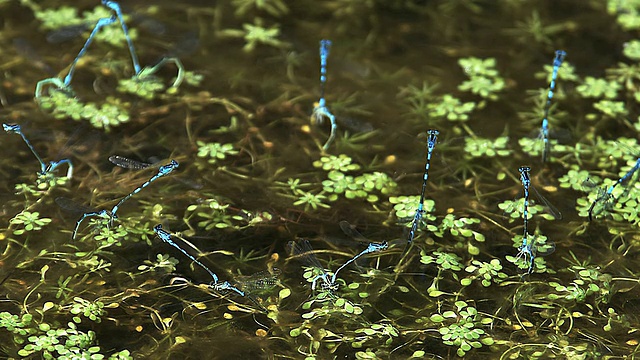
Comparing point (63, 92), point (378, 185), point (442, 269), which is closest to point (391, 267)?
→ point (442, 269)

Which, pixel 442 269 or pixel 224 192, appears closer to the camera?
pixel 442 269

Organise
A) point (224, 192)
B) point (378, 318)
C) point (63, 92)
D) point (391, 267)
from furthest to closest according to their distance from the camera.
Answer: point (63, 92)
point (224, 192)
point (391, 267)
point (378, 318)

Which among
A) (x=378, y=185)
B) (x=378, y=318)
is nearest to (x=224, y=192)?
(x=378, y=185)

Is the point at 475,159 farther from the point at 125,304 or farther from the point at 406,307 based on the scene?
the point at 125,304

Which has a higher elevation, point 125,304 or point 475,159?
point 475,159

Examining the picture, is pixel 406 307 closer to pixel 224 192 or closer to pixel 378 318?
pixel 378 318

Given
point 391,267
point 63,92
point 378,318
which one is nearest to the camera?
point 378,318
